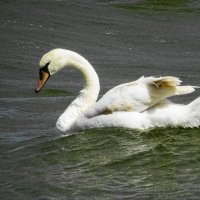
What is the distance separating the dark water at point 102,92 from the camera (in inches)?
333

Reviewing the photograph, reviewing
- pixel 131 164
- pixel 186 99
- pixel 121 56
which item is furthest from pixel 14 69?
pixel 131 164

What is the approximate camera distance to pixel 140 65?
15.8 meters

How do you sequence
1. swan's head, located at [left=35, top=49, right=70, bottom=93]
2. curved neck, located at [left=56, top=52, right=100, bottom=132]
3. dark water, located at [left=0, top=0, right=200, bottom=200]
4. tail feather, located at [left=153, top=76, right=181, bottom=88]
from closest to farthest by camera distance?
dark water, located at [left=0, top=0, right=200, bottom=200]
tail feather, located at [left=153, top=76, right=181, bottom=88]
curved neck, located at [left=56, top=52, right=100, bottom=132]
swan's head, located at [left=35, top=49, right=70, bottom=93]

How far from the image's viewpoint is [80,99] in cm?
1126

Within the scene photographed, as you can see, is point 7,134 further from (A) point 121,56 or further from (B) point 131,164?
(A) point 121,56

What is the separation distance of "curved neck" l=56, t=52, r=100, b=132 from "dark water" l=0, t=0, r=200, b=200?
0.91 ft

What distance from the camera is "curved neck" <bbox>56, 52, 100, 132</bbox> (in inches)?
436

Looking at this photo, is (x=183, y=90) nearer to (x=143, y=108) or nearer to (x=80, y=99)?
(x=143, y=108)

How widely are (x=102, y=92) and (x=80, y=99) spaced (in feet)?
8.07

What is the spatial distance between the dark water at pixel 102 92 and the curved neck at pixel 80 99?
0.28 m

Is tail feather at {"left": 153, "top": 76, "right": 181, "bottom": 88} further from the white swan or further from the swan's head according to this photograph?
the swan's head

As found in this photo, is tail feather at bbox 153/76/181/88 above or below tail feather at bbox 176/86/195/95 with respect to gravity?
above

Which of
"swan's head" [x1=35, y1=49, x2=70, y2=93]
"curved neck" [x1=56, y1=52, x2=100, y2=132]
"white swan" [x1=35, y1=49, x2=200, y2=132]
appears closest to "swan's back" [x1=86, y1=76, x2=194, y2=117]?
"white swan" [x1=35, y1=49, x2=200, y2=132]

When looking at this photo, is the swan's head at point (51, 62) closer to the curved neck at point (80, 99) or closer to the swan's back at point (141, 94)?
the curved neck at point (80, 99)
